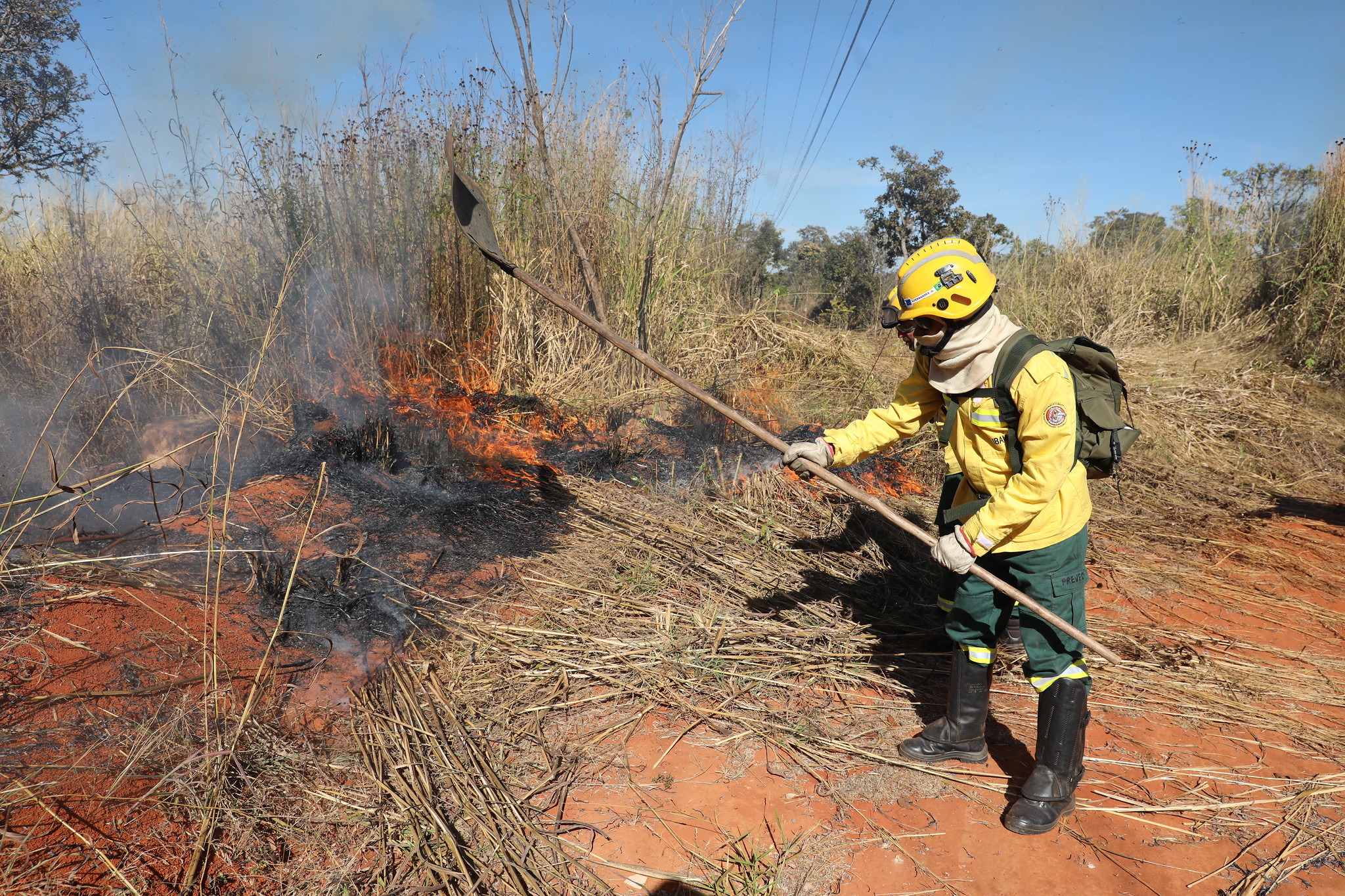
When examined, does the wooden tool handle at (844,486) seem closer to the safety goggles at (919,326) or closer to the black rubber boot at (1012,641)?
the safety goggles at (919,326)

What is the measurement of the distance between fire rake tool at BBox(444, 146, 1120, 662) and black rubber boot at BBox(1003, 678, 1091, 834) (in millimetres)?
201

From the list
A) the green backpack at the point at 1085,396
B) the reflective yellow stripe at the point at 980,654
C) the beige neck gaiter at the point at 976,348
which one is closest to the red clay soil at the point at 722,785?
the reflective yellow stripe at the point at 980,654

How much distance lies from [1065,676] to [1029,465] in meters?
0.75

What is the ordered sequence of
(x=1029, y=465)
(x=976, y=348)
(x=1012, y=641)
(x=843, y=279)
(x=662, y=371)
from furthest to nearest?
(x=843, y=279), (x=1012, y=641), (x=662, y=371), (x=976, y=348), (x=1029, y=465)

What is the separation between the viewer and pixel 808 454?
2.71 m

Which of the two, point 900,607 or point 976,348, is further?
point 900,607

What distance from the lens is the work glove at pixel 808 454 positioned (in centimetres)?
267

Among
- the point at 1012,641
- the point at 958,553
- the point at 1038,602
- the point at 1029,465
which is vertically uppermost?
the point at 1029,465

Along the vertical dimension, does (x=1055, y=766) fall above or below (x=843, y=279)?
below

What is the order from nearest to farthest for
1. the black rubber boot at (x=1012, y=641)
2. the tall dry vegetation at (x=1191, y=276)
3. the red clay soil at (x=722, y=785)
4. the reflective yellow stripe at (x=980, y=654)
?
1. the red clay soil at (x=722, y=785)
2. the reflective yellow stripe at (x=980, y=654)
3. the black rubber boot at (x=1012, y=641)
4. the tall dry vegetation at (x=1191, y=276)

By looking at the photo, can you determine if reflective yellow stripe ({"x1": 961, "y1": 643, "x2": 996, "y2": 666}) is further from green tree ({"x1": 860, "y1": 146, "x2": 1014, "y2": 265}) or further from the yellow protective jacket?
green tree ({"x1": 860, "y1": 146, "x2": 1014, "y2": 265})

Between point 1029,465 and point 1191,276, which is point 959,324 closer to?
point 1029,465

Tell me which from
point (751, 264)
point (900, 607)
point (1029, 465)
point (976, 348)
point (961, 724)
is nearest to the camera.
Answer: point (1029, 465)

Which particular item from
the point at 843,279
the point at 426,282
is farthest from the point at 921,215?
the point at 426,282
